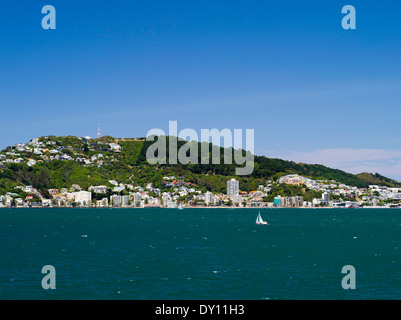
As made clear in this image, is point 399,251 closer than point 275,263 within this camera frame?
No

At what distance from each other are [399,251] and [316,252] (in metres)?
13.1

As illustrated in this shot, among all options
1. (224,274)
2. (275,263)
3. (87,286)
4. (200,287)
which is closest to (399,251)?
(275,263)

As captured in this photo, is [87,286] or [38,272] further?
[38,272]

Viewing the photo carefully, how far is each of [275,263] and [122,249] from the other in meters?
25.2

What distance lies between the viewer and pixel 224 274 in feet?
162
